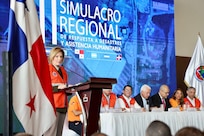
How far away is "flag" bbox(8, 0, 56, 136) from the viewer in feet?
7.46

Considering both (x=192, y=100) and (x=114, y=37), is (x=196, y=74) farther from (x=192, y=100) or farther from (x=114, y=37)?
(x=114, y=37)

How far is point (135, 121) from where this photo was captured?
168 inches

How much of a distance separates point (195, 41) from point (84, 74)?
3420 millimetres

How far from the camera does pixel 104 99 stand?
5660 mm

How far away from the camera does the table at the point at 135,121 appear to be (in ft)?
13.2

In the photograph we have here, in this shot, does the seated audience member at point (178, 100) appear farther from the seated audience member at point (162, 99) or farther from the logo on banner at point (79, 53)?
the logo on banner at point (79, 53)

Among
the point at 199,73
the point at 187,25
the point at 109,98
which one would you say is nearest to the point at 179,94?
the point at 109,98

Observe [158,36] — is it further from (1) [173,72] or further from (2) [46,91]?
(2) [46,91]

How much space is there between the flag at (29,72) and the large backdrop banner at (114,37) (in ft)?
10.3

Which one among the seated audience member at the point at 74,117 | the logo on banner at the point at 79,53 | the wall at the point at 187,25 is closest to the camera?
the seated audience member at the point at 74,117

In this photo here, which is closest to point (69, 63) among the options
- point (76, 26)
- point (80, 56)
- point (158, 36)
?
point (80, 56)

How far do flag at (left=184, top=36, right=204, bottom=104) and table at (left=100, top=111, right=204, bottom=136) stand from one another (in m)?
3.18

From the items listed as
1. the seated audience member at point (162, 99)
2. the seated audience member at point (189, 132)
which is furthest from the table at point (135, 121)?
the seated audience member at point (189, 132)

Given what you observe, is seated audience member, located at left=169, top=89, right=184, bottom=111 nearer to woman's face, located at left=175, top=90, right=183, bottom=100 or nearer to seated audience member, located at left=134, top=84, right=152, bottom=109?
woman's face, located at left=175, top=90, right=183, bottom=100
